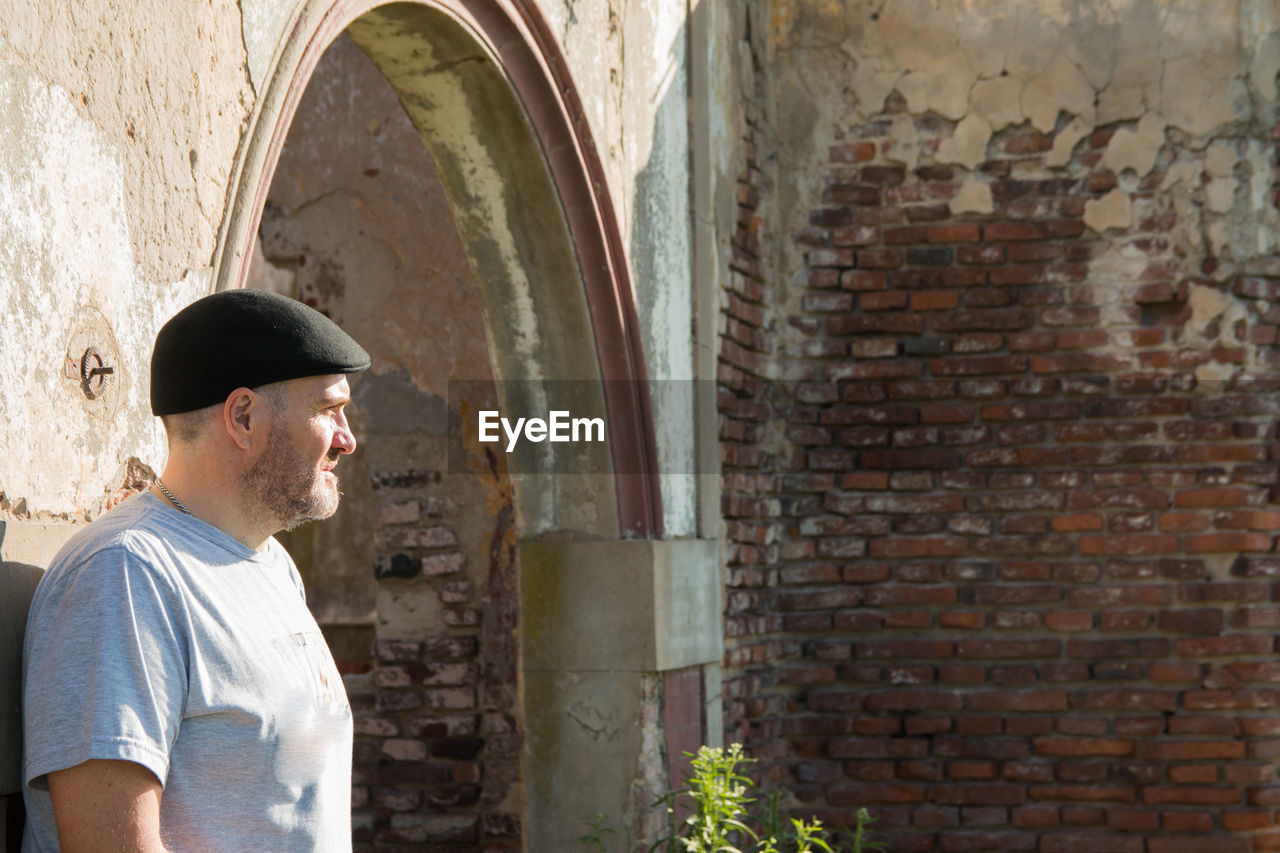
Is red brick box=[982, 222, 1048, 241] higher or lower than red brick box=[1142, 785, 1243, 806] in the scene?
higher

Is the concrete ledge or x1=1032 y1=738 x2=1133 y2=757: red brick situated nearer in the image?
the concrete ledge

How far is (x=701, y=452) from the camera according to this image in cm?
472

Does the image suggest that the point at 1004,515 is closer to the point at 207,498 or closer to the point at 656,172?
the point at 656,172

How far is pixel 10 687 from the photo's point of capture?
158 cm

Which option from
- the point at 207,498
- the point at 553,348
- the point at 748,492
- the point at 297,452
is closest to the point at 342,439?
the point at 297,452

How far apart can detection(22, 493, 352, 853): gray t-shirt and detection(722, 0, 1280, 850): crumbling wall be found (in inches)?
131

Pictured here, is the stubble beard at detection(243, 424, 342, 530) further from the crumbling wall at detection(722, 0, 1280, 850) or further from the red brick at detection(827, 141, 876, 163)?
the red brick at detection(827, 141, 876, 163)

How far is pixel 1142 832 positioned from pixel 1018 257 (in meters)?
2.06

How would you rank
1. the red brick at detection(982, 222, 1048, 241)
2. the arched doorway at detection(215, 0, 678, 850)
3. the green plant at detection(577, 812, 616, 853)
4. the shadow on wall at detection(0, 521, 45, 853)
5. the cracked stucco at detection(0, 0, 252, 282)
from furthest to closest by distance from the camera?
the red brick at detection(982, 222, 1048, 241) → the green plant at detection(577, 812, 616, 853) → the arched doorway at detection(215, 0, 678, 850) → the cracked stucco at detection(0, 0, 252, 282) → the shadow on wall at detection(0, 521, 45, 853)

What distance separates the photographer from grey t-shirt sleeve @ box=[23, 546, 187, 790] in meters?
1.41

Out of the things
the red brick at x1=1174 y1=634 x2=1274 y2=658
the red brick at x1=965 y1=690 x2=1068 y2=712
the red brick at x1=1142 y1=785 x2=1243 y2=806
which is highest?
the red brick at x1=1174 y1=634 x2=1274 y2=658

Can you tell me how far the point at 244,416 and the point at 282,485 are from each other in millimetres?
95

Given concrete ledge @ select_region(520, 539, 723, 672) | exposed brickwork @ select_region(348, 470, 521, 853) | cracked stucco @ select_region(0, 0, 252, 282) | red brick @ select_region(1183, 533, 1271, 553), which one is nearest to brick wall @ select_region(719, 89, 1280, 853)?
red brick @ select_region(1183, 533, 1271, 553)

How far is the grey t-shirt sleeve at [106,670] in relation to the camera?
4.62 ft
